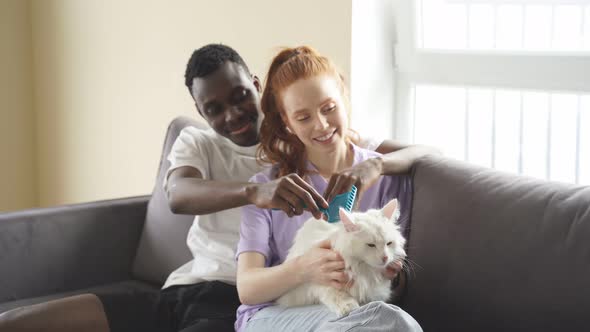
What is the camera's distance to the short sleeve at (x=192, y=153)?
85.9 inches

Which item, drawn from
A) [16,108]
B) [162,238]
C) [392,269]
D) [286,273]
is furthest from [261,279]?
[16,108]

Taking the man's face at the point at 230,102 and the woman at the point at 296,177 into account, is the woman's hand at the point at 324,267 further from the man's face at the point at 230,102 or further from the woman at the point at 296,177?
the man's face at the point at 230,102

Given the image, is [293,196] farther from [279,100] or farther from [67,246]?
[67,246]

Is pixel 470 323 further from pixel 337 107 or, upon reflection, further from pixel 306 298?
pixel 337 107

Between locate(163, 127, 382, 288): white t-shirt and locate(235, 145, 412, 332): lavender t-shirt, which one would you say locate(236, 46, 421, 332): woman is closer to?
locate(235, 145, 412, 332): lavender t-shirt

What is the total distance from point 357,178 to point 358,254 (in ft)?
0.68

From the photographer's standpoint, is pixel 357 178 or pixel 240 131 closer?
pixel 357 178

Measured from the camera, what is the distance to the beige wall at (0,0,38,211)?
401 cm

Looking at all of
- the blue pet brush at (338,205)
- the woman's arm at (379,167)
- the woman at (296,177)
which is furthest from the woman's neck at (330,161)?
the blue pet brush at (338,205)

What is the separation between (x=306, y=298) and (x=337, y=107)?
48cm

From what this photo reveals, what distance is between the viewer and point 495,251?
1763 millimetres

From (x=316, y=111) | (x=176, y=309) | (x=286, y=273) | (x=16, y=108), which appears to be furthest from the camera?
(x=16, y=108)

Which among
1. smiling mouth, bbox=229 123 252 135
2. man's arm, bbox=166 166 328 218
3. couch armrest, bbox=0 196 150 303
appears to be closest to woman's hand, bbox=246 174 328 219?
man's arm, bbox=166 166 328 218

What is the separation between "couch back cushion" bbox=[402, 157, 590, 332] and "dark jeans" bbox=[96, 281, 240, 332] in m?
0.50
